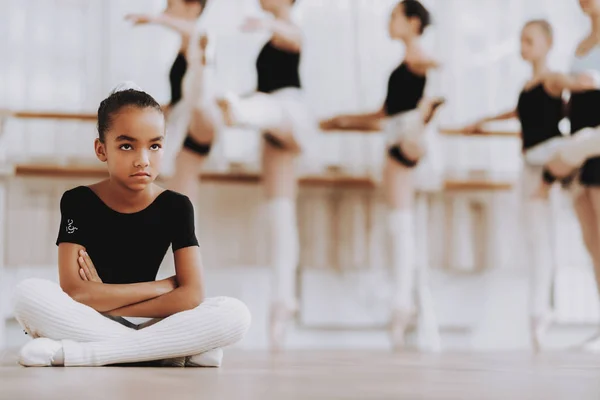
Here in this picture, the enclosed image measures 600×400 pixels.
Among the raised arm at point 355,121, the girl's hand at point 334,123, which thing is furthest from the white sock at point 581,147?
the girl's hand at point 334,123

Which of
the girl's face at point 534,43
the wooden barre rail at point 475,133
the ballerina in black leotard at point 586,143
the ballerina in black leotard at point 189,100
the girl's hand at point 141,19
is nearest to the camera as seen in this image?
the girl's hand at point 141,19

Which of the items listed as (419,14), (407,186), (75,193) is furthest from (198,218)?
(75,193)

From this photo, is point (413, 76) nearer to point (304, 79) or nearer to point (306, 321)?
point (304, 79)

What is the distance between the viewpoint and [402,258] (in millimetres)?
3211

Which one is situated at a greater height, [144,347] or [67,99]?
[67,99]

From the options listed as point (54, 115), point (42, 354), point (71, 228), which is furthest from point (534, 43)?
point (42, 354)

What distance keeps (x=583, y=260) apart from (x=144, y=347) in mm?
2751

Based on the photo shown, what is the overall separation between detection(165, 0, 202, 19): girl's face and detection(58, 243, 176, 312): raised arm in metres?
1.62

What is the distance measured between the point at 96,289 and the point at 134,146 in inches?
8.9

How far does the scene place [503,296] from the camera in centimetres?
384

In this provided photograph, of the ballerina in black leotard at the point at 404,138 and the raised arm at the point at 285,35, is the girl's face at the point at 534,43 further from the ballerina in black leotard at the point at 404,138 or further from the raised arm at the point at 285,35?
the raised arm at the point at 285,35

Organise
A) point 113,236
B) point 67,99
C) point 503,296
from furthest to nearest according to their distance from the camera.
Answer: point 503,296 < point 67,99 < point 113,236

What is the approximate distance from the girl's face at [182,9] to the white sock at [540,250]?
1284mm

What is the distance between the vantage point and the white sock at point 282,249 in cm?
300
